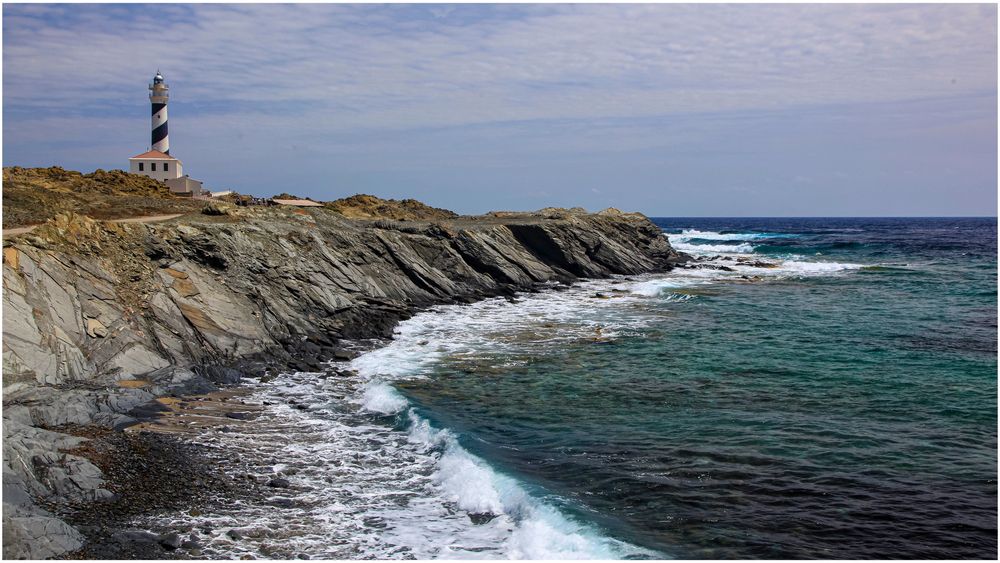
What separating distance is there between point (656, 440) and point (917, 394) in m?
8.50

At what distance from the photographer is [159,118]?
54.8 meters

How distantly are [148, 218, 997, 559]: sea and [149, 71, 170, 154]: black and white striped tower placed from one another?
1431 inches

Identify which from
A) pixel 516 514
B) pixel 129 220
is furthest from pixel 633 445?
pixel 129 220

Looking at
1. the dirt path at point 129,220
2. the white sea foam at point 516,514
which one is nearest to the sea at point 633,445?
the white sea foam at point 516,514

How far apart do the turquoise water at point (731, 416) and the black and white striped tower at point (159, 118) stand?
34.3m

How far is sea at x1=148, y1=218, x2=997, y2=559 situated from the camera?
11.0 metres

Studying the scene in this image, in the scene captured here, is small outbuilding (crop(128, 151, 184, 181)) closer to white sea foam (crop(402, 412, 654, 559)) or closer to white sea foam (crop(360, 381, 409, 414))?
white sea foam (crop(360, 381, 409, 414))

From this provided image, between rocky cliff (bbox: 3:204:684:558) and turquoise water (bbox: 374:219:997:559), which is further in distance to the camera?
rocky cliff (bbox: 3:204:684:558)

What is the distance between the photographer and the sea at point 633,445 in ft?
36.0

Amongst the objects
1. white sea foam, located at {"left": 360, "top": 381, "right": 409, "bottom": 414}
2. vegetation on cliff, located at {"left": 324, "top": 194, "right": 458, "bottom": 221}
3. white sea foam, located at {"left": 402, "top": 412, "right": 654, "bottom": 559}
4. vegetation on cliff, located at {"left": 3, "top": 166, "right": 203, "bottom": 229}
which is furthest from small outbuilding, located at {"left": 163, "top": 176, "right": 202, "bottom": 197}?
white sea foam, located at {"left": 402, "top": 412, "right": 654, "bottom": 559}

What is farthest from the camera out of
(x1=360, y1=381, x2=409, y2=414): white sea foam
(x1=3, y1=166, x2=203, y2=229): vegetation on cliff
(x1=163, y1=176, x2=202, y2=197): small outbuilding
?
(x1=163, y1=176, x2=202, y2=197): small outbuilding

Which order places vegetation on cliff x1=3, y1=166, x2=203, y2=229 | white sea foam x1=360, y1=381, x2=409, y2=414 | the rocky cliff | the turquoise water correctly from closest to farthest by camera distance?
the turquoise water < the rocky cliff < white sea foam x1=360, y1=381, x2=409, y2=414 < vegetation on cliff x1=3, y1=166, x2=203, y2=229

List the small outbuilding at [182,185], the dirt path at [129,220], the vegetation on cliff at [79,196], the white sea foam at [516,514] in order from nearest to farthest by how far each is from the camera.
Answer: the white sea foam at [516,514]
the dirt path at [129,220]
the vegetation on cliff at [79,196]
the small outbuilding at [182,185]

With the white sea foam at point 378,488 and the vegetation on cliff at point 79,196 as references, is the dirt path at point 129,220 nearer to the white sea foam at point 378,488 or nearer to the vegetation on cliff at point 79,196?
the vegetation on cliff at point 79,196
